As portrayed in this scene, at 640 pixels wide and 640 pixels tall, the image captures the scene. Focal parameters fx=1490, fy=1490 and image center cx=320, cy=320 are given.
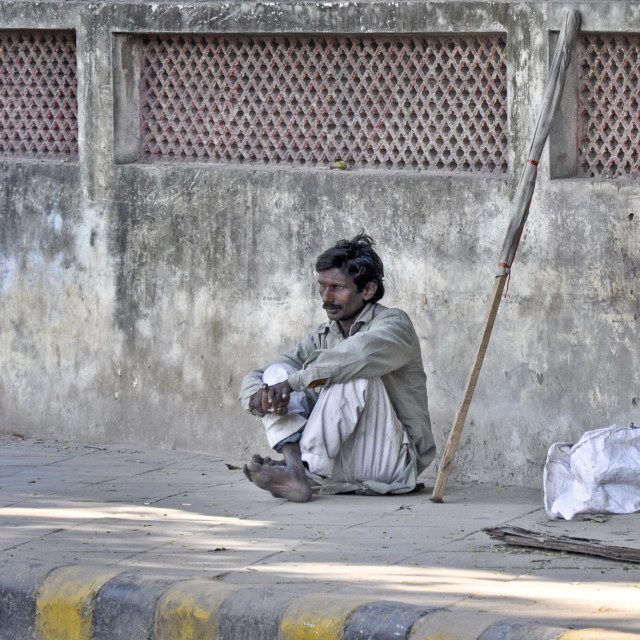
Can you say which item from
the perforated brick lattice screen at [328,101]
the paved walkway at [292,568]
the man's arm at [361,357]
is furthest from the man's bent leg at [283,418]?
the perforated brick lattice screen at [328,101]

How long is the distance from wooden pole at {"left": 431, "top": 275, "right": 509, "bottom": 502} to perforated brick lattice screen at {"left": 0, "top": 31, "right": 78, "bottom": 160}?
268cm

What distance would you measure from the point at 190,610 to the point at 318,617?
1.46ft

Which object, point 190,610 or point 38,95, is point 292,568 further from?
point 38,95

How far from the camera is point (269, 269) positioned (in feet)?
22.2

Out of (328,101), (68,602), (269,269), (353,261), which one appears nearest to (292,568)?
(68,602)

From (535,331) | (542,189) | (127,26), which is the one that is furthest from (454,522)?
(127,26)

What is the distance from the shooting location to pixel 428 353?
6391 millimetres

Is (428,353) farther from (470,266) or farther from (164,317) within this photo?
(164,317)

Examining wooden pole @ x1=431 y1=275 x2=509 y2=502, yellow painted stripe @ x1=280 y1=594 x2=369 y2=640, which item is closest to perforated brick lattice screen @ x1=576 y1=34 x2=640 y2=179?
wooden pole @ x1=431 y1=275 x2=509 y2=502

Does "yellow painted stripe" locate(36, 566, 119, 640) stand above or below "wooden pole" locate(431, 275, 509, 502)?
below

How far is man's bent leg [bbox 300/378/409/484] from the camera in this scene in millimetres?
5820

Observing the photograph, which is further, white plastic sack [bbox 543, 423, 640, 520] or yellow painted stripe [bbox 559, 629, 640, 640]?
white plastic sack [bbox 543, 423, 640, 520]

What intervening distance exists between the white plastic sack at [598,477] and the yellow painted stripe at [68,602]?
1754mm

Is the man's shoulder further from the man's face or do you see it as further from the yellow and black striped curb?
the yellow and black striped curb
